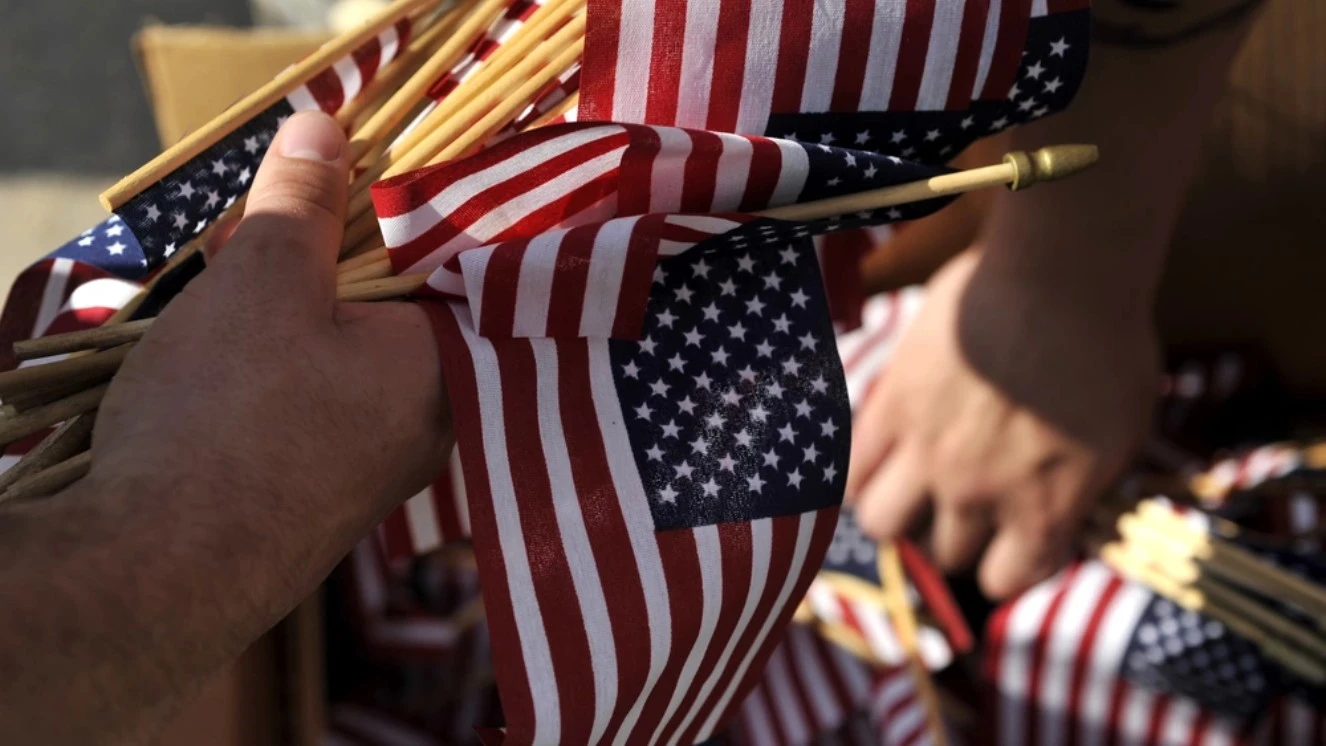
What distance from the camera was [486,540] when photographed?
1.75ft

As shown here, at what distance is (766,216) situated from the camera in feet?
1.82

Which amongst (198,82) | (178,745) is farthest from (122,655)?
(198,82)

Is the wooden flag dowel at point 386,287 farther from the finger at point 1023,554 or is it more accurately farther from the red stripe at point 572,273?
the finger at point 1023,554

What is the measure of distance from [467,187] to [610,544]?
0.20 metres

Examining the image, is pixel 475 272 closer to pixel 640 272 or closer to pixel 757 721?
pixel 640 272

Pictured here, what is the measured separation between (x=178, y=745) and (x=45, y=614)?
359 millimetres

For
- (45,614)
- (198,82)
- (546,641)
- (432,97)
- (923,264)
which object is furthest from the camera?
(923,264)

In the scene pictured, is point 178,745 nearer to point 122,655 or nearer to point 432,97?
point 122,655

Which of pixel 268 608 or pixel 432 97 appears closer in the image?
pixel 268 608

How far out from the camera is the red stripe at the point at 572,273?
1.78 ft

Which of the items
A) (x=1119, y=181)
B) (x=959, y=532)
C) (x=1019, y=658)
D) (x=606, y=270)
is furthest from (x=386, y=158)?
(x=1019, y=658)

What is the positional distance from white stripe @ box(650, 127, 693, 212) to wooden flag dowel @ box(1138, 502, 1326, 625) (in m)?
0.63

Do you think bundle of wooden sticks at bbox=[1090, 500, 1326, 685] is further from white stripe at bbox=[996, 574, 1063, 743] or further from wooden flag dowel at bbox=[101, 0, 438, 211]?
wooden flag dowel at bbox=[101, 0, 438, 211]

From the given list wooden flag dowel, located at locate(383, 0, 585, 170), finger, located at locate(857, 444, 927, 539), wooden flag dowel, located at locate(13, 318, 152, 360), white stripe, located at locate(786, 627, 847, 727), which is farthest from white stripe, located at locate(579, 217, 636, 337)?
white stripe, located at locate(786, 627, 847, 727)
